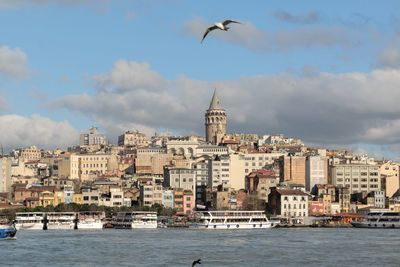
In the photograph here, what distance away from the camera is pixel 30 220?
79.9m

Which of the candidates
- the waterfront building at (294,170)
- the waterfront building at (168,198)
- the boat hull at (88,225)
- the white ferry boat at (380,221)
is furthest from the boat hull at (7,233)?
the waterfront building at (294,170)

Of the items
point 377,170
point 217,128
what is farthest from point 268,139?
point 377,170

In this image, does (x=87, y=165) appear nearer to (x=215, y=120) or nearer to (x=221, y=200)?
(x=215, y=120)

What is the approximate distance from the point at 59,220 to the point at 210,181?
91.4 ft

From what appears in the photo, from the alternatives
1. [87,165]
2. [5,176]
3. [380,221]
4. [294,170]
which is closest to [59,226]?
[380,221]

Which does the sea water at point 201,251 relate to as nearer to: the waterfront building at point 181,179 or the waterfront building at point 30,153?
the waterfront building at point 181,179

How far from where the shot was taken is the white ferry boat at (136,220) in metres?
78.7

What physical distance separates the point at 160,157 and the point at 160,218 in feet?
116

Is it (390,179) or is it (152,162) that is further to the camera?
(152,162)

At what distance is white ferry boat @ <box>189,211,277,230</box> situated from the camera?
251ft

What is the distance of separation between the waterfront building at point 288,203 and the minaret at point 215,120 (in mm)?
45359

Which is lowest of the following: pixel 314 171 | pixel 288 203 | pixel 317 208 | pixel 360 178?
pixel 317 208

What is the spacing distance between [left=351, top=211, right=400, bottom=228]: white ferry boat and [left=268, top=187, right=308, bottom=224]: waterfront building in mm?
8987

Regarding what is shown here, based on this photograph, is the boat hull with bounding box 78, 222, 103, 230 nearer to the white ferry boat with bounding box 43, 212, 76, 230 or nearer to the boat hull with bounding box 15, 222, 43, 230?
the white ferry boat with bounding box 43, 212, 76, 230
